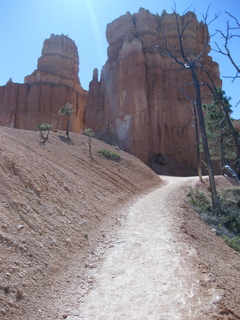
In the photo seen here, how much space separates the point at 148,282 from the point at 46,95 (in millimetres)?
55478

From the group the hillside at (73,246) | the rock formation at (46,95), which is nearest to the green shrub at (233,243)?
the hillside at (73,246)

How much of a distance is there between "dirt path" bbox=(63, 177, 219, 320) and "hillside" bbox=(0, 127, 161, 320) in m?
0.79

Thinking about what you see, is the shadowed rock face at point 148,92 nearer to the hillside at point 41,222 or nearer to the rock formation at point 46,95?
the rock formation at point 46,95

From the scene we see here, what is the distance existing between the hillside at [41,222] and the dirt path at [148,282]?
0.79 meters

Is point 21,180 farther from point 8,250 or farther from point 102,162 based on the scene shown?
point 102,162

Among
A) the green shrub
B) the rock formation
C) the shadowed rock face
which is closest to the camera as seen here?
the green shrub

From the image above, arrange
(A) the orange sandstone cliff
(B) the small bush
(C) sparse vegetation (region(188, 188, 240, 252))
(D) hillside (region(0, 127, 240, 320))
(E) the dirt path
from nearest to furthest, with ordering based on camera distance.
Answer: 1. (E) the dirt path
2. (D) hillside (region(0, 127, 240, 320))
3. (C) sparse vegetation (region(188, 188, 240, 252))
4. (B) the small bush
5. (A) the orange sandstone cliff

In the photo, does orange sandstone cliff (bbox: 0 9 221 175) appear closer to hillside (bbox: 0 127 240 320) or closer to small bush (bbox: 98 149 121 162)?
small bush (bbox: 98 149 121 162)

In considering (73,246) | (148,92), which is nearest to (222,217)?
(73,246)

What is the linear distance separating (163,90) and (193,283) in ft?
129

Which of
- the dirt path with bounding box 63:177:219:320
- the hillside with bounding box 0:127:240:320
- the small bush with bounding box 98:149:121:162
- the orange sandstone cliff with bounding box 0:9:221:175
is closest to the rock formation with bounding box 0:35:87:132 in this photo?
the orange sandstone cliff with bounding box 0:9:221:175

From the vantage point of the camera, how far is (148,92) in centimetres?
4084

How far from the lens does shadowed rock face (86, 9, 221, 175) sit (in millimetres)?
38031

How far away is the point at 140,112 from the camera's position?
3803 cm
